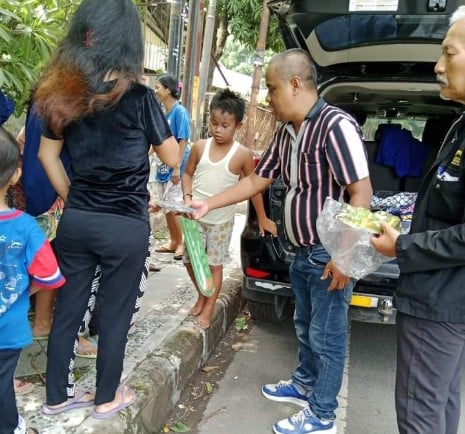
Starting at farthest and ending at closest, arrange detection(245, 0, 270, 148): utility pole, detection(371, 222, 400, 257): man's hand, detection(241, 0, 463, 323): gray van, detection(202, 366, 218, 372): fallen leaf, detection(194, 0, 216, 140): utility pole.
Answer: detection(245, 0, 270, 148): utility pole
detection(194, 0, 216, 140): utility pole
detection(202, 366, 218, 372): fallen leaf
detection(241, 0, 463, 323): gray van
detection(371, 222, 400, 257): man's hand

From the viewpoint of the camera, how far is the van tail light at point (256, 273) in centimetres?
288

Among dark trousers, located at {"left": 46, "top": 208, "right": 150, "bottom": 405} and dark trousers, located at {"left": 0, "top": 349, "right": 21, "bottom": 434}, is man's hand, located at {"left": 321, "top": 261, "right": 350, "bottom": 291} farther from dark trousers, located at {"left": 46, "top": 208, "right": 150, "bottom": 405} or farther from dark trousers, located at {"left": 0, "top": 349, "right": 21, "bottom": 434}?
dark trousers, located at {"left": 0, "top": 349, "right": 21, "bottom": 434}

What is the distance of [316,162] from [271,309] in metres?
1.40

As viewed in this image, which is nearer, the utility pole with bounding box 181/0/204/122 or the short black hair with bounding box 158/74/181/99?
the short black hair with bounding box 158/74/181/99

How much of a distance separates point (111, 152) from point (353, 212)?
94 cm

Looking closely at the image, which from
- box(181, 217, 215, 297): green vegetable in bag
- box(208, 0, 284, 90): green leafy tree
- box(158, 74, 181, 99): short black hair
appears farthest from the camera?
box(208, 0, 284, 90): green leafy tree

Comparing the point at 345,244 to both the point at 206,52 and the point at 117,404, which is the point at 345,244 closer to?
the point at 117,404

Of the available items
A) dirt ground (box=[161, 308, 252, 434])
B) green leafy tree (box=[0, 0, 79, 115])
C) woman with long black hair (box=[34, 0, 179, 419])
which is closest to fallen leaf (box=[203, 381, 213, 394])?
dirt ground (box=[161, 308, 252, 434])

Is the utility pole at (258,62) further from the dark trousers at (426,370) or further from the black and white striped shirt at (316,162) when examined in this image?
the dark trousers at (426,370)

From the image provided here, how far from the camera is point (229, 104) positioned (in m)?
2.89

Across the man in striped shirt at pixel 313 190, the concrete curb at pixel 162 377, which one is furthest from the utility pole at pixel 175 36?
the man in striped shirt at pixel 313 190

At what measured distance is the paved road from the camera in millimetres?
2490

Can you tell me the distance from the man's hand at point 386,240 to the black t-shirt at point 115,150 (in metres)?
0.89

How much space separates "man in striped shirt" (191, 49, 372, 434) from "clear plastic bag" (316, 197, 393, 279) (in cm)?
11
